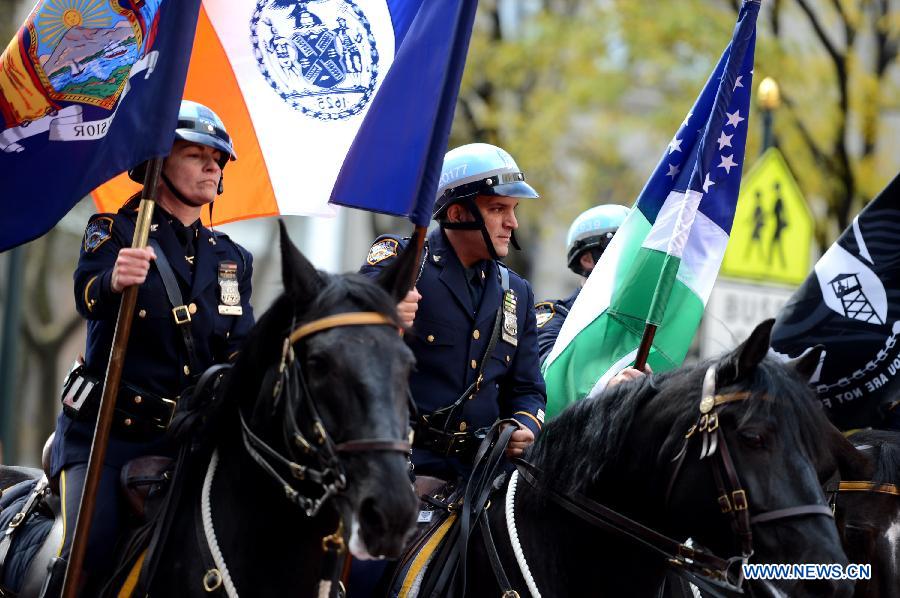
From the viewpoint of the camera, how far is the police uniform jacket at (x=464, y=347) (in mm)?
6551

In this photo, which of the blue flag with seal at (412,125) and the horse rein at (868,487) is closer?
the blue flag with seal at (412,125)

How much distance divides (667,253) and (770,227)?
614 cm

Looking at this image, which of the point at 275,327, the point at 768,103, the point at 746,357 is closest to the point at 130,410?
the point at 275,327

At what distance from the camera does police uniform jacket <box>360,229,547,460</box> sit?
6.55 meters

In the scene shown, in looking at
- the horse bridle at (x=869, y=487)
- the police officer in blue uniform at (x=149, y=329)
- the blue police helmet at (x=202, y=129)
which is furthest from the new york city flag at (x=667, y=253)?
the blue police helmet at (x=202, y=129)

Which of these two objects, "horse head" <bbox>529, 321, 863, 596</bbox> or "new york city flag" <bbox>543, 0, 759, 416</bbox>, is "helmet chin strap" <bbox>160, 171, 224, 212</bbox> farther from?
"new york city flag" <bbox>543, 0, 759, 416</bbox>

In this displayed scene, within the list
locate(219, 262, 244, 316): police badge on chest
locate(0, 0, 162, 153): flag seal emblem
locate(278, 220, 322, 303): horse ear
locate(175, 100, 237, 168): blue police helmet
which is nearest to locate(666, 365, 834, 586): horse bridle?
locate(278, 220, 322, 303): horse ear

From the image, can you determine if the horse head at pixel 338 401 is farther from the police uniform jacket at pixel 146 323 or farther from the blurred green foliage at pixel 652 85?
the blurred green foliage at pixel 652 85

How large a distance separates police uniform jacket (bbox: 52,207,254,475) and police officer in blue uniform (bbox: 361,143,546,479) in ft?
2.92

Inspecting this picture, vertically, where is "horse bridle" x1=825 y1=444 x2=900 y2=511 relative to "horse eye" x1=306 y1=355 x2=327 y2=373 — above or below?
below

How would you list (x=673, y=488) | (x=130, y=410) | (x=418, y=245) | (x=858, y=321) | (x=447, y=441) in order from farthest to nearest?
(x=858, y=321)
(x=447, y=441)
(x=130, y=410)
(x=673, y=488)
(x=418, y=245)

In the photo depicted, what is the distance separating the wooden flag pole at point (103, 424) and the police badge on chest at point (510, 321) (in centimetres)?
214

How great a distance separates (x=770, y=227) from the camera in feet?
41.7

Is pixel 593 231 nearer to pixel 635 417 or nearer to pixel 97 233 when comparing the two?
pixel 635 417
